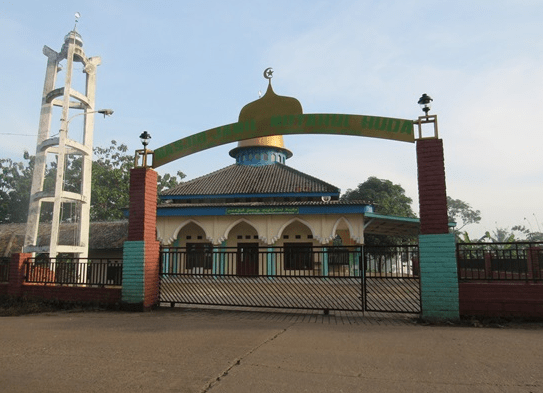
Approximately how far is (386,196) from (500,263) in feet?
94.0

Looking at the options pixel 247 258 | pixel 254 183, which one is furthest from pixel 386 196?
pixel 247 258

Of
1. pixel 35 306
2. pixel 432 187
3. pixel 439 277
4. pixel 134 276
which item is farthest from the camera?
pixel 35 306

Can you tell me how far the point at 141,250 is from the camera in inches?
307

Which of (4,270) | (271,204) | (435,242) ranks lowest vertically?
(4,270)

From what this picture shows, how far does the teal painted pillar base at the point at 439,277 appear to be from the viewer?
6.31 metres

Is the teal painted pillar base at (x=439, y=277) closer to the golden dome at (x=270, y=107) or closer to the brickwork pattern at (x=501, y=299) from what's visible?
the brickwork pattern at (x=501, y=299)

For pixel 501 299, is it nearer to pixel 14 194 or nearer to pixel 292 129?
pixel 292 129

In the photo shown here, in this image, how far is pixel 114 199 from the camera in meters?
33.3

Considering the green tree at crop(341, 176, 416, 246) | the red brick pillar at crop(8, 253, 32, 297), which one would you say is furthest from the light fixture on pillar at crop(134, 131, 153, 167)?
the green tree at crop(341, 176, 416, 246)

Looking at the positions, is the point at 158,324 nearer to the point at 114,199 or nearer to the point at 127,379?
the point at 127,379

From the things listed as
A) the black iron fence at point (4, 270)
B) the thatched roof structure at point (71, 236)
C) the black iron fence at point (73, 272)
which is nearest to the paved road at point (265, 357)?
the black iron fence at point (73, 272)

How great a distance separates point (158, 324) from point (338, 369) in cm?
364

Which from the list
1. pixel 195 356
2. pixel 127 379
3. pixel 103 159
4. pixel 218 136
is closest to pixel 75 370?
pixel 127 379

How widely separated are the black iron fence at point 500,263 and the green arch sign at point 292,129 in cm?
238
